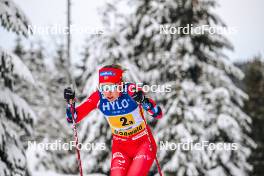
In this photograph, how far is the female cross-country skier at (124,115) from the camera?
531 cm

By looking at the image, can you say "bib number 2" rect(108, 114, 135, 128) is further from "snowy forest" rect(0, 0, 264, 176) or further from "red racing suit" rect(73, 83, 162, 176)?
"snowy forest" rect(0, 0, 264, 176)

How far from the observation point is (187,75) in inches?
574

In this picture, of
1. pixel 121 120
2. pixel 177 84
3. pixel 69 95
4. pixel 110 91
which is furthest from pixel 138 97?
pixel 177 84

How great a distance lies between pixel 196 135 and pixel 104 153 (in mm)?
3619

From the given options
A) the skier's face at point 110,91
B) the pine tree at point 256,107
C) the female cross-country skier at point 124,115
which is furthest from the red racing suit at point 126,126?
the pine tree at point 256,107

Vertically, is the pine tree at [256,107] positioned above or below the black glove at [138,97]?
below

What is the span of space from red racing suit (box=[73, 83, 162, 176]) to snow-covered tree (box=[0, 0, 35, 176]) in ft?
5.04

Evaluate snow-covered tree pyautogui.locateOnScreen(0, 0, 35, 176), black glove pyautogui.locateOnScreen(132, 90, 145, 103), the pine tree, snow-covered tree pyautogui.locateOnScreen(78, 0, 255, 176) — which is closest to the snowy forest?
snow-covered tree pyautogui.locateOnScreen(78, 0, 255, 176)

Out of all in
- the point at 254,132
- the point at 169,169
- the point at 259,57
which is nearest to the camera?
the point at 169,169

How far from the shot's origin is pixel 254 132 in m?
29.4

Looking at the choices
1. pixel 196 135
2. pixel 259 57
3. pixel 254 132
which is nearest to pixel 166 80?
pixel 196 135

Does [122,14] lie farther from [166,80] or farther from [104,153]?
[104,153]

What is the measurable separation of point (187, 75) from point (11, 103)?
9.20 m

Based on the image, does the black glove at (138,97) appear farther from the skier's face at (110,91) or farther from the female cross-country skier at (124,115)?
the skier's face at (110,91)
